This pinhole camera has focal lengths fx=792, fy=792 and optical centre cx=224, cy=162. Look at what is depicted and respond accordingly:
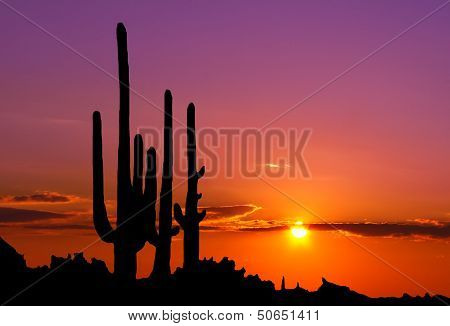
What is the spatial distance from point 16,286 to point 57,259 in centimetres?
132

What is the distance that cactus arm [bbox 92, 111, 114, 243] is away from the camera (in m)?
16.0

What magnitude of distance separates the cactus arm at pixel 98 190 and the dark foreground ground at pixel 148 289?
1028 mm

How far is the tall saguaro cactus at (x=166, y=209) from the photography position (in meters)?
17.4

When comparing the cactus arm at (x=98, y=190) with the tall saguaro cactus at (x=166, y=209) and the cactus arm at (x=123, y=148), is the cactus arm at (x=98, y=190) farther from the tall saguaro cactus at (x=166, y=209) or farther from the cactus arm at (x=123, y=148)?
the tall saguaro cactus at (x=166, y=209)

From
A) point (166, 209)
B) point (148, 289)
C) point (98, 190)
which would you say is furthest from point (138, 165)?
point (148, 289)

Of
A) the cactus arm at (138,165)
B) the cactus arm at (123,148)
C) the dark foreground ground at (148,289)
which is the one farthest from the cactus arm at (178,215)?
the cactus arm at (123,148)

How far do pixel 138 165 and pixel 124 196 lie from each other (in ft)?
2.28

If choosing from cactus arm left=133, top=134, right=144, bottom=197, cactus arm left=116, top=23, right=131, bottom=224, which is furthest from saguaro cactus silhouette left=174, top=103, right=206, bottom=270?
cactus arm left=116, top=23, right=131, bottom=224

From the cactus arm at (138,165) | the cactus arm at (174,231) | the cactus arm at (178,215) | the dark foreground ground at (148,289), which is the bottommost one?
the dark foreground ground at (148,289)

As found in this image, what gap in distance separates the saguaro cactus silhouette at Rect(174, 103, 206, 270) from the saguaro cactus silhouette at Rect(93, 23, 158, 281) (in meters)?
1.72

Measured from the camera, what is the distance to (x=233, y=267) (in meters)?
17.7
